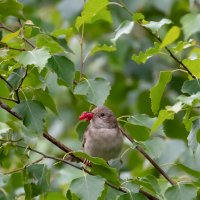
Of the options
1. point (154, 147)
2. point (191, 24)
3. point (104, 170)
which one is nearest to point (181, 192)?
point (154, 147)

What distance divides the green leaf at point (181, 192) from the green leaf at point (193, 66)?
1.83 ft

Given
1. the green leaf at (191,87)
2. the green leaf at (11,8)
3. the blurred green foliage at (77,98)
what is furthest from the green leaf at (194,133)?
the green leaf at (11,8)

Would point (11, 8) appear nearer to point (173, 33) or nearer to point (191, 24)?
point (173, 33)

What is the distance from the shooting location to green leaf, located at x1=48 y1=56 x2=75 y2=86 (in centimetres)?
408

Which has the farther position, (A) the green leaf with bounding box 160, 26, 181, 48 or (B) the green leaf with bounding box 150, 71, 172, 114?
(B) the green leaf with bounding box 150, 71, 172, 114

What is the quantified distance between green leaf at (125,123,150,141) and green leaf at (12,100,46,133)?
513mm

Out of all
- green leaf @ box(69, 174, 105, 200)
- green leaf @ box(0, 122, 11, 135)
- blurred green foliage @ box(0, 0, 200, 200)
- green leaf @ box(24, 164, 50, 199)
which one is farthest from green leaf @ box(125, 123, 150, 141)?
green leaf @ box(0, 122, 11, 135)

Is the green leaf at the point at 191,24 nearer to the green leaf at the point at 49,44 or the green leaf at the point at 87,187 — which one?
the green leaf at the point at 49,44

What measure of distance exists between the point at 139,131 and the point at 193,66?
0.64 m

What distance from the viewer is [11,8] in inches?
160

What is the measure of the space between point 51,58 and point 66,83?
151 mm

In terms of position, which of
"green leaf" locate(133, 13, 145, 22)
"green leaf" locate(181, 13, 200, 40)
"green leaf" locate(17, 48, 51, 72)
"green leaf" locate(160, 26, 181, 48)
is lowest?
"green leaf" locate(181, 13, 200, 40)

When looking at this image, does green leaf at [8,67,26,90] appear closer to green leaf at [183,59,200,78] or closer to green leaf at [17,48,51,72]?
green leaf at [17,48,51,72]

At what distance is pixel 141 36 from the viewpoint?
843cm
